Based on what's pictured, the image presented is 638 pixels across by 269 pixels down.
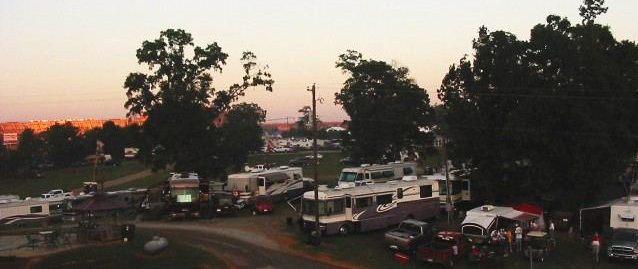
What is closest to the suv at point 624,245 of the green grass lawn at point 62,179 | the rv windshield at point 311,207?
the rv windshield at point 311,207

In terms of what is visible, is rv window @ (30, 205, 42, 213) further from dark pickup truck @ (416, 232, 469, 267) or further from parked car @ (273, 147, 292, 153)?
parked car @ (273, 147, 292, 153)

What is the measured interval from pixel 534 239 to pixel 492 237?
7.07ft

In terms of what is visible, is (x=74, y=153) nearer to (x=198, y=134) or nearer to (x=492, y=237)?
(x=198, y=134)

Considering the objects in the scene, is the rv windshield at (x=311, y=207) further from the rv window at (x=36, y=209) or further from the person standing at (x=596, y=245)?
the rv window at (x=36, y=209)

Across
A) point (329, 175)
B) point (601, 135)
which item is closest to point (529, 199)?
point (601, 135)

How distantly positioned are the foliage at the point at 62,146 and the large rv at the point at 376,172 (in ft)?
251

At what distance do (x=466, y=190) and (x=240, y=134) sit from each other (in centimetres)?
3864

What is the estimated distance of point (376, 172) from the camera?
4522cm

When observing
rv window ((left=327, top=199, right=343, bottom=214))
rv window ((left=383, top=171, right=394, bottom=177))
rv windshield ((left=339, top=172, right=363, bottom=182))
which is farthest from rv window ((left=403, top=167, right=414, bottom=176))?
rv window ((left=327, top=199, right=343, bottom=214))

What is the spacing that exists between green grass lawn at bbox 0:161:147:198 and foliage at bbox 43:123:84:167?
11.6 feet

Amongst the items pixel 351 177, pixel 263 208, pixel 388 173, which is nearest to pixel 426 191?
pixel 351 177

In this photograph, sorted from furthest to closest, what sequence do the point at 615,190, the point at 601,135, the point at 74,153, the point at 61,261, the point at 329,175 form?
the point at 74,153 → the point at 329,175 → the point at 615,190 → the point at 601,135 → the point at 61,261

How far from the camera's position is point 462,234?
27.7 metres

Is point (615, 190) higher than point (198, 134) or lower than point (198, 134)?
lower
